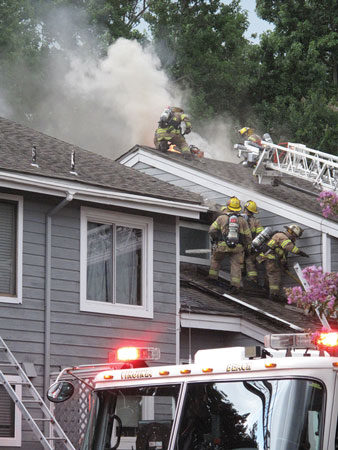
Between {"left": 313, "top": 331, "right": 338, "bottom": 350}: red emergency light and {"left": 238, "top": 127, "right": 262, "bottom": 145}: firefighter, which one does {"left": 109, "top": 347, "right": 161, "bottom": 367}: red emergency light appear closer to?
{"left": 313, "top": 331, "right": 338, "bottom": 350}: red emergency light

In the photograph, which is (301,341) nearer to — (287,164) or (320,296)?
(320,296)

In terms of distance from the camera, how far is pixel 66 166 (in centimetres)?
1605

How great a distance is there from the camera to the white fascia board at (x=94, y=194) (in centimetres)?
1452

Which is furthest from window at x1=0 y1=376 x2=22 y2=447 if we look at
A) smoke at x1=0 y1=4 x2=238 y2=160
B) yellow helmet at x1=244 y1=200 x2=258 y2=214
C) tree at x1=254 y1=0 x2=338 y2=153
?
smoke at x1=0 y1=4 x2=238 y2=160

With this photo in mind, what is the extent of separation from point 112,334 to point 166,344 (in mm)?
992

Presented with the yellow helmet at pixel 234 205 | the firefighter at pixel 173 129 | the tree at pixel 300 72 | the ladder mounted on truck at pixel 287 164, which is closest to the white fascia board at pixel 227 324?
the yellow helmet at pixel 234 205

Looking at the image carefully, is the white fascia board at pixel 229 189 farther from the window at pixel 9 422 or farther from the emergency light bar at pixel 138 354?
the emergency light bar at pixel 138 354

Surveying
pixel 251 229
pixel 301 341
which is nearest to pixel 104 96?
pixel 251 229

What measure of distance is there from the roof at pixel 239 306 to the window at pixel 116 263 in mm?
888

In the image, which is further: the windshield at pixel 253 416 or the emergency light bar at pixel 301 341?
the emergency light bar at pixel 301 341

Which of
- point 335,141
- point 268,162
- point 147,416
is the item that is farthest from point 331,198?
point 335,141

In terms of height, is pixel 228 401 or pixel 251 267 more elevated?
pixel 251 267

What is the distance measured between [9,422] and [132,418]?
5723 millimetres

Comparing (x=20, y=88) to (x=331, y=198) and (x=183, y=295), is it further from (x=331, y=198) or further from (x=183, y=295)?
(x=331, y=198)
